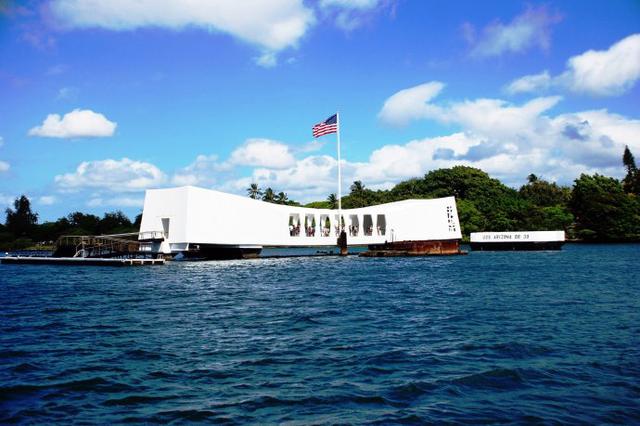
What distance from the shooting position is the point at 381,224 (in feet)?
217

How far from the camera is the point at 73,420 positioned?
322 inches

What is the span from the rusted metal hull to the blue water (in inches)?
1297

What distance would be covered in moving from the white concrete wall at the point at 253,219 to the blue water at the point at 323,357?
2322cm

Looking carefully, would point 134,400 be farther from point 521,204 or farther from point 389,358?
point 521,204

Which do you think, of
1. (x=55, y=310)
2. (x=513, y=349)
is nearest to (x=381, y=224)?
(x=55, y=310)

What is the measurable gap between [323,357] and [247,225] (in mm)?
40210

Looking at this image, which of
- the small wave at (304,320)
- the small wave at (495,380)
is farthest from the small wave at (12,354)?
the small wave at (495,380)

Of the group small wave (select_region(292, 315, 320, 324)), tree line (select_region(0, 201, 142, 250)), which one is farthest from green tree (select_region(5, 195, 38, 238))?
small wave (select_region(292, 315, 320, 324))

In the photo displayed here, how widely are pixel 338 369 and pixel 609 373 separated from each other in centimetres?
535

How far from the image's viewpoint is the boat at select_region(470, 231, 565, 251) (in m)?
64.6

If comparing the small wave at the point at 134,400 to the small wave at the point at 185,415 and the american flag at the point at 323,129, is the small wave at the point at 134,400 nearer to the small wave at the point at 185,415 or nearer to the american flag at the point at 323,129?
the small wave at the point at 185,415

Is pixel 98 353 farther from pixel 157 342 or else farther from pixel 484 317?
pixel 484 317

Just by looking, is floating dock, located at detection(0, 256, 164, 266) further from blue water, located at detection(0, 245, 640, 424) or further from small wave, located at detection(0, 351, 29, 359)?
small wave, located at detection(0, 351, 29, 359)

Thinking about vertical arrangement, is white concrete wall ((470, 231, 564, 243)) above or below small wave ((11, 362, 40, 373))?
above
